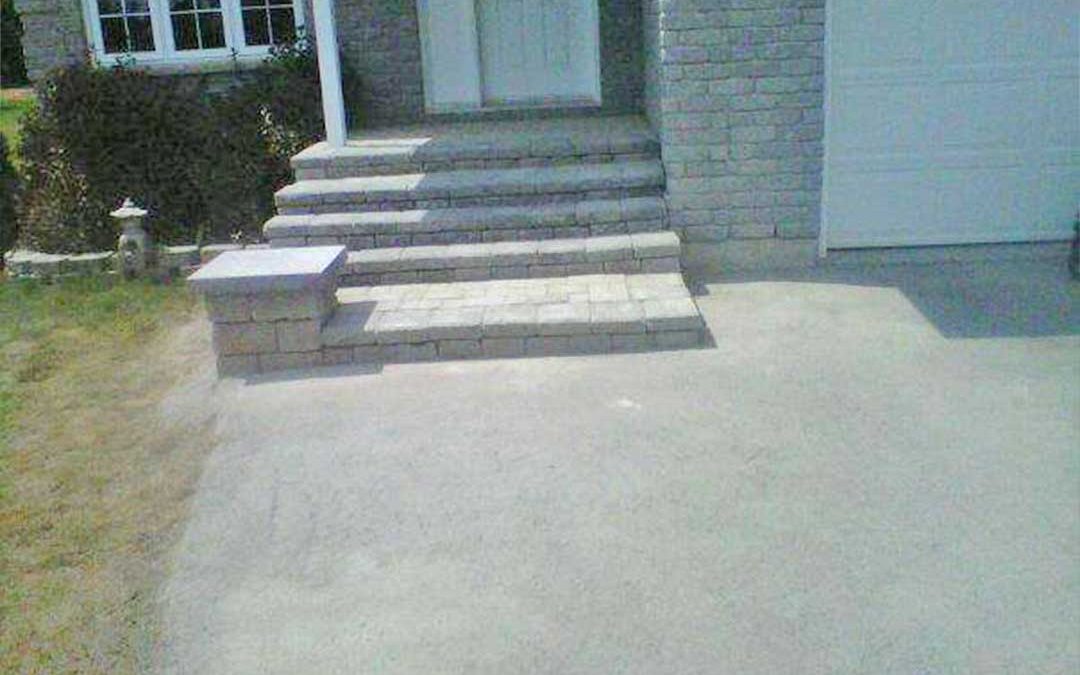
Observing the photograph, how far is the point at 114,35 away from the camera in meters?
10.2

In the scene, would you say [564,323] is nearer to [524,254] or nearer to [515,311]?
[515,311]

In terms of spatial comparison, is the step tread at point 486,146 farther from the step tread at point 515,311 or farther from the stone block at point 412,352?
the stone block at point 412,352

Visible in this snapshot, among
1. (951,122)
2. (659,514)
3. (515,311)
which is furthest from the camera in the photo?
(951,122)

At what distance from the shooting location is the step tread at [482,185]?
23.9 ft

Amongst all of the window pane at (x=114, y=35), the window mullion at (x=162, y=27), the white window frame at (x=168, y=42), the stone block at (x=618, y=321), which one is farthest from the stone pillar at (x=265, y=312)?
the window pane at (x=114, y=35)

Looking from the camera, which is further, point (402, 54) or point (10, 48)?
point (10, 48)

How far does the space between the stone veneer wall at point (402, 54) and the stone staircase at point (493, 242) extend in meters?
1.27

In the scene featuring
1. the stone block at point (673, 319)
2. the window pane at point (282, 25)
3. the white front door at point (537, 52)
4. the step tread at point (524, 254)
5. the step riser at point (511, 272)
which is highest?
the window pane at point (282, 25)

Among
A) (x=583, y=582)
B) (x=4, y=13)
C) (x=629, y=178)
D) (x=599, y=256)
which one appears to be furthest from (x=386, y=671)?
(x=4, y=13)

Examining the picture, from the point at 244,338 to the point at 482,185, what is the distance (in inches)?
89.4

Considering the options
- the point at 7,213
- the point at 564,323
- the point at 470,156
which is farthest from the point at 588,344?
the point at 7,213

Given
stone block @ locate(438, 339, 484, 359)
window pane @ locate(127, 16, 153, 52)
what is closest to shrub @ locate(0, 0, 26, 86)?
window pane @ locate(127, 16, 153, 52)

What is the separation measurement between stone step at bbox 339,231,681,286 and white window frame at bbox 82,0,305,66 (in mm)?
4071

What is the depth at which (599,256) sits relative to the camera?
675 cm
